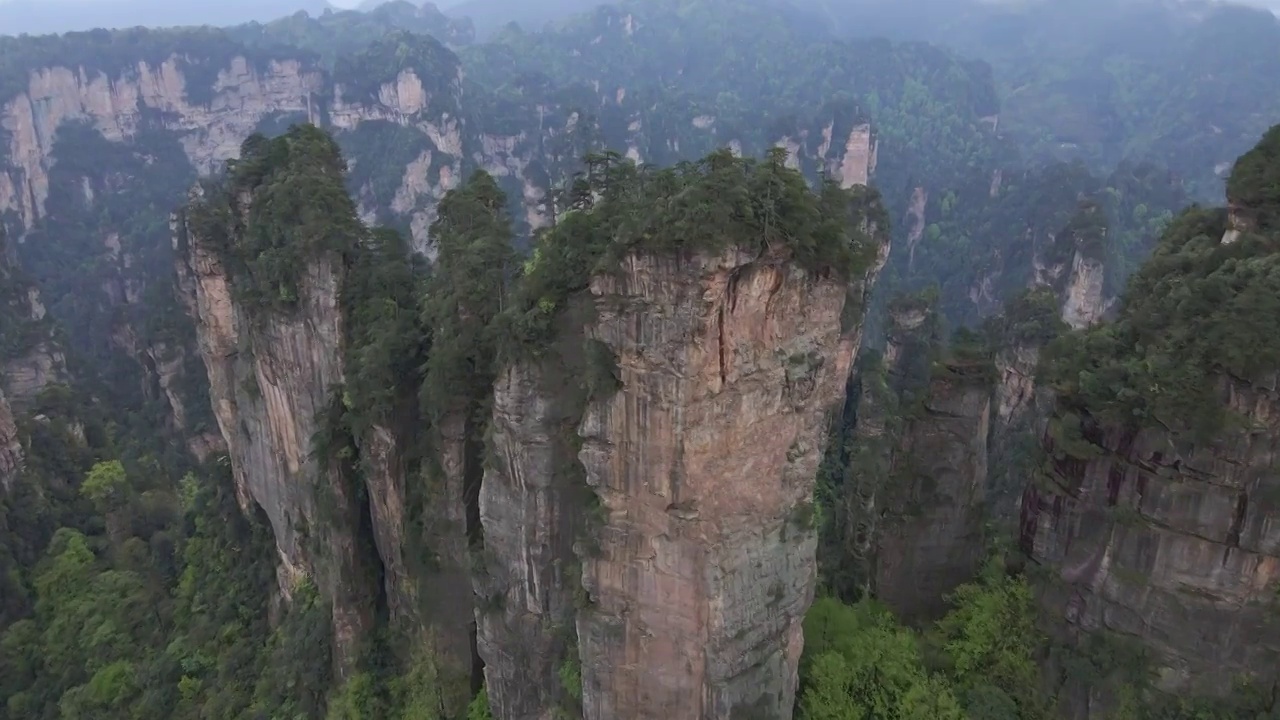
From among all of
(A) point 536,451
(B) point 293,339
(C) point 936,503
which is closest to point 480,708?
(A) point 536,451

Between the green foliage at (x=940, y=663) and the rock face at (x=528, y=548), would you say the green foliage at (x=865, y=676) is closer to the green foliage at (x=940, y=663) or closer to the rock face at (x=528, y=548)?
the green foliage at (x=940, y=663)

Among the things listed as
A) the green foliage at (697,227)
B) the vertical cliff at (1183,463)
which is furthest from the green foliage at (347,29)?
the vertical cliff at (1183,463)

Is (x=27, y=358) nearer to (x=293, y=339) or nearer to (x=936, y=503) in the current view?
(x=293, y=339)

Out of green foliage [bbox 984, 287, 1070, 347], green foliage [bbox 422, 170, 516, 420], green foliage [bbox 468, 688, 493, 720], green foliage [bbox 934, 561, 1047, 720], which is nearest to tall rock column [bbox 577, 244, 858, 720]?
green foliage [bbox 934, 561, 1047, 720]

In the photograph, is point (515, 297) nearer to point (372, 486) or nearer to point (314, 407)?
point (372, 486)

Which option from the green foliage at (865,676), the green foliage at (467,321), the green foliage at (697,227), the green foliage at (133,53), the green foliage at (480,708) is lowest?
the green foliage at (480,708)

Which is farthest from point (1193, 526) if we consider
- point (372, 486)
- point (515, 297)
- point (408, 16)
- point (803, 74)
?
point (408, 16)
